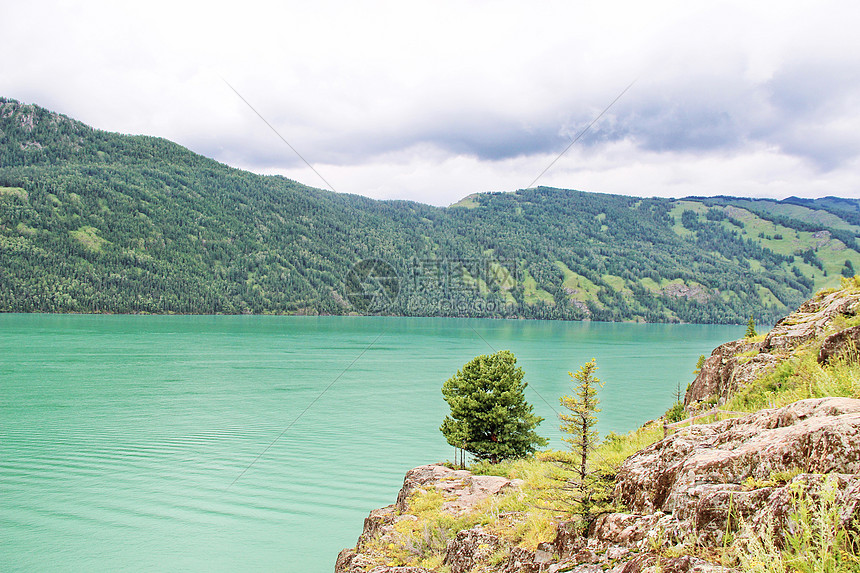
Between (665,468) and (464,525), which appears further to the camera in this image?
(464,525)

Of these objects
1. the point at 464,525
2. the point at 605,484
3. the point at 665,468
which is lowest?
the point at 464,525

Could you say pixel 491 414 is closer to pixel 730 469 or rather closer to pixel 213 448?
pixel 213 448

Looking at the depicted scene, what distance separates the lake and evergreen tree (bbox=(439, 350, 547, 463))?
226 inches

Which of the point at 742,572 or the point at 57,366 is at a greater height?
the point at 742,572

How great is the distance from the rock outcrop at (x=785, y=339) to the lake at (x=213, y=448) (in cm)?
1709

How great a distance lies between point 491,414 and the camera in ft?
85.8

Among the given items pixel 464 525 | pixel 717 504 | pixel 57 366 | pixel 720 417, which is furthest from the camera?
pixel 57 366

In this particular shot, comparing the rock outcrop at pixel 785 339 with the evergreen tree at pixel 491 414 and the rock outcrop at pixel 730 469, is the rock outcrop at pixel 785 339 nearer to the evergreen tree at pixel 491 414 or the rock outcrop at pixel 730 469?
the rock outcrop at pixel 730 469

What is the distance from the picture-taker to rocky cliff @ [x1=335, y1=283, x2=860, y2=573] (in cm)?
440

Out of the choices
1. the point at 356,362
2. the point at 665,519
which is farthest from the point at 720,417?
the point at 356,362

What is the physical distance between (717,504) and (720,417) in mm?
4358

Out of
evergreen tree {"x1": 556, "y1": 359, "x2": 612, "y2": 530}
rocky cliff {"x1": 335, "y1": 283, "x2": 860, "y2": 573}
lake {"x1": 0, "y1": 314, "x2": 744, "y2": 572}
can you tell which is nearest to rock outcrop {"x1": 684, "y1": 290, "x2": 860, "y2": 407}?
rocky cliff {"x1": 335, "y1": 283, "x2": 860, "y2": 573}

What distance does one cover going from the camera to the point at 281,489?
2753 cm

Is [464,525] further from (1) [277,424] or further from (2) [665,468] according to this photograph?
(1) [277,424]
